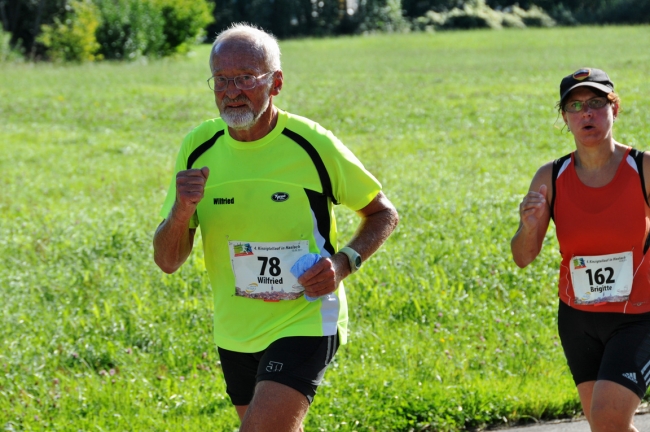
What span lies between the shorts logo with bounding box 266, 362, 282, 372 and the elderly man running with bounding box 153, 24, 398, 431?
0.01 metres

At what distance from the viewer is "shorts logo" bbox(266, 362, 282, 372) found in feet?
11.7

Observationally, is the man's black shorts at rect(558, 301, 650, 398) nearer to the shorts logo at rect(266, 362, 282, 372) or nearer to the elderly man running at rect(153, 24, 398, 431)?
the elderly man running at rect(153, 24, 398, 431)

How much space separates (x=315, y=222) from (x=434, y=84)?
74.8 ft

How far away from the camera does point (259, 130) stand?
385 cm

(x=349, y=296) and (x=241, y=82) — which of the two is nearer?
(x=241, y=82)

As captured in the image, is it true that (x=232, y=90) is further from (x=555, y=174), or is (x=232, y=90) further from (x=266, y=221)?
(x=555, y=174)

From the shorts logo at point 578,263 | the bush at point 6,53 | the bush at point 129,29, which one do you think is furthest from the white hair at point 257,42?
the bush at point 129,29

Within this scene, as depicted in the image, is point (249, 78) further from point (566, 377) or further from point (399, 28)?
point (399, 28)

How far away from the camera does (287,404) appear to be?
3.47 metres

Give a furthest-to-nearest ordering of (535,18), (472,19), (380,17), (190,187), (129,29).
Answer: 1. (380,17)
2. (535,18)
3. (472,19)
4. (129,29)
5. (190,187)

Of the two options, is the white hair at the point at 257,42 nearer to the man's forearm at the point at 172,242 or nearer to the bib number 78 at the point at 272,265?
the man's forearm at the point at 172,242

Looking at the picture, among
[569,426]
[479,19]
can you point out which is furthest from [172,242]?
[479,19]

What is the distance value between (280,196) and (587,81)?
1.37 metres

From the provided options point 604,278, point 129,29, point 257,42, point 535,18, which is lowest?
point 535,18
